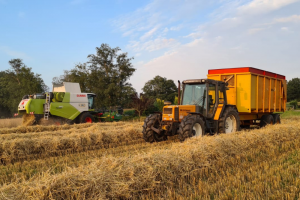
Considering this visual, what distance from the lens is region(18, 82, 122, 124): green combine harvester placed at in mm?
12438

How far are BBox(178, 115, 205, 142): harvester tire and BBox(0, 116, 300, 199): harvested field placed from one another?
1.10 m

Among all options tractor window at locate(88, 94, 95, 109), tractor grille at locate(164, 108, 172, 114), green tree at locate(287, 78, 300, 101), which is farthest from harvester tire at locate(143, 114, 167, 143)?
green tree at locate(287, 78, 300, 101)

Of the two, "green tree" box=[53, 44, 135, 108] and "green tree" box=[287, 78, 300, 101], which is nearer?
"green tree" box=[53, 44, 135, 108]

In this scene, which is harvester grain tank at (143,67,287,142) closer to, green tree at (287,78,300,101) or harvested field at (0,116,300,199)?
harvested field at (0,116,300,199)

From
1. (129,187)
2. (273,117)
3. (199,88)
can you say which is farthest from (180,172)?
(273,117)

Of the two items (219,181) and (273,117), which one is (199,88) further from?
(273,117)

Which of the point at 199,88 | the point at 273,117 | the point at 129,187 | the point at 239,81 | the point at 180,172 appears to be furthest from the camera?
the point at 273,117

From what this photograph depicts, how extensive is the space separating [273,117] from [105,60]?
13.3 m

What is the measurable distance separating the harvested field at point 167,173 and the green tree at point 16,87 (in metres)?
18.6

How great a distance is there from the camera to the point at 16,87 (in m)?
26.6

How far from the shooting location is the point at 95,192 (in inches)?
122

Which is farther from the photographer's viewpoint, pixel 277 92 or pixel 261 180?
pixel 277 92

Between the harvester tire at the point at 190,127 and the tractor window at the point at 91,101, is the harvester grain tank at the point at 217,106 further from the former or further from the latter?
the tractor window at the point at 91,101

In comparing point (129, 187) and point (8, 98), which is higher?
point (8, 98)
